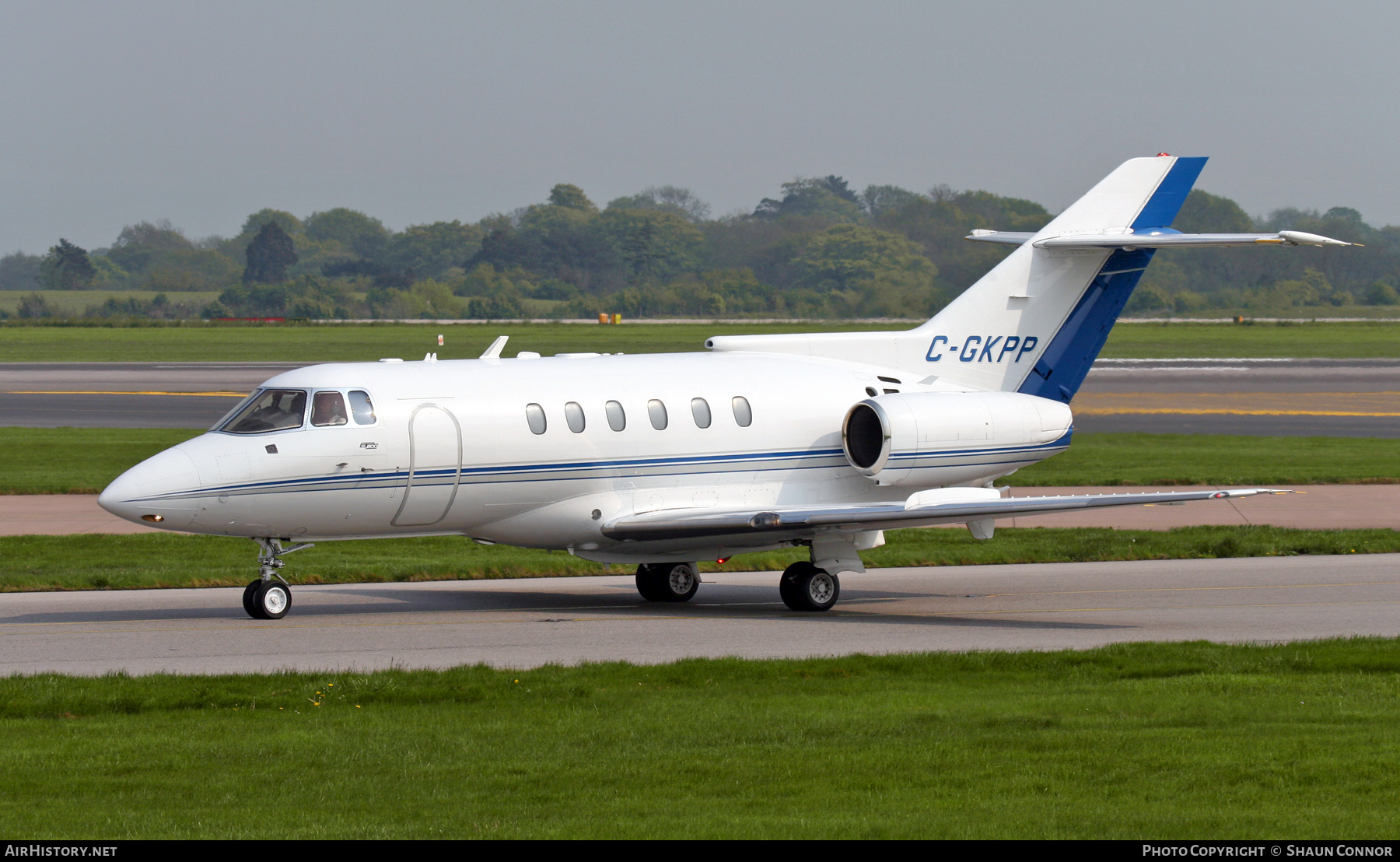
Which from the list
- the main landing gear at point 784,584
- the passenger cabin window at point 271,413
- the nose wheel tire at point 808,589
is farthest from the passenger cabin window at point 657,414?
the passenger cabin window at point 271,413

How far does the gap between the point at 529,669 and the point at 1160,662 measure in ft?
19.5

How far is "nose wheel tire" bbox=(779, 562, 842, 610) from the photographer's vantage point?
2044cm

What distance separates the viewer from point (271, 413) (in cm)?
1858

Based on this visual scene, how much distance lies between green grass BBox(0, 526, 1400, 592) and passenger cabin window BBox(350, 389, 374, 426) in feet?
17.2

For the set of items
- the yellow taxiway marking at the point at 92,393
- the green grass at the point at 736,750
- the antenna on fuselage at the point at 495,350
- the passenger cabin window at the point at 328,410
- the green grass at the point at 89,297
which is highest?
the green grass at the point at 89,297

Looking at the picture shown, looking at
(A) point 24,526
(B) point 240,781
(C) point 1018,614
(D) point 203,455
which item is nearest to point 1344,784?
(B) point 240,781

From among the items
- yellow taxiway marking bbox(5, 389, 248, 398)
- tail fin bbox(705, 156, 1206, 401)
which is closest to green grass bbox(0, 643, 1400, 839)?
tail fin bbox(705, 156, 1206, 401)

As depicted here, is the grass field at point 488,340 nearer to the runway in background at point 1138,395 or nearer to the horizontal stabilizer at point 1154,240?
the runway in background at point 1138,395

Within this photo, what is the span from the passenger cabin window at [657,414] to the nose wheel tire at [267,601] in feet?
16.2

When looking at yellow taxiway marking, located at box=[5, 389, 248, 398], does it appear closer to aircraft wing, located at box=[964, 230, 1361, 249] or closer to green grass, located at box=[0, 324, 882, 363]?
green grass, located at box=[0, 324, 882, 363]

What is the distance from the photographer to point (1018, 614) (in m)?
19.8

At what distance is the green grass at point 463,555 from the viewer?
23.3 meters

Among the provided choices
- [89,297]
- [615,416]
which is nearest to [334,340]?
[89,297]

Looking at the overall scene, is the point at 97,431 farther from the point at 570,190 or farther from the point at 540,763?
the point at 570,190
